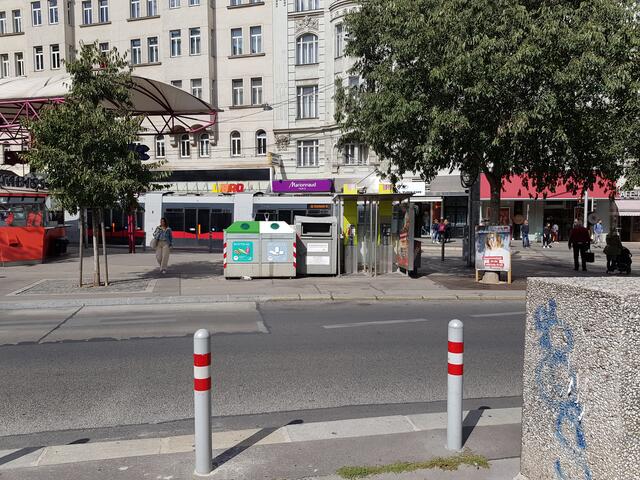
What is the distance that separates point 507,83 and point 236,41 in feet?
83.9

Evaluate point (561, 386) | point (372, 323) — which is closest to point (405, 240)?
point (372, 323)

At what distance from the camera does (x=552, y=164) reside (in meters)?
13.4

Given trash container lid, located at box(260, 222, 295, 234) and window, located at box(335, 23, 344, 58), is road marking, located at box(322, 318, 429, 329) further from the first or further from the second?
window, located at box(335, 23, 344, 58)

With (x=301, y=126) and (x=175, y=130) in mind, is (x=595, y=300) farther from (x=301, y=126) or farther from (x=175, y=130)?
(x=301, y=126)

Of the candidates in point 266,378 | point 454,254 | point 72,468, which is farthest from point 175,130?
point 72,468

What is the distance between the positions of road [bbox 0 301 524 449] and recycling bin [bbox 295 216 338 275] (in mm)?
4785

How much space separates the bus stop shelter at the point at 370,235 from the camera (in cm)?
1557

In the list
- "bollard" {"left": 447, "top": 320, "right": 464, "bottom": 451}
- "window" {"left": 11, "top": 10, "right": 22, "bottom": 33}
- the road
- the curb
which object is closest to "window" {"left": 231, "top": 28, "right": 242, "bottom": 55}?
"window" {"left": 11, "top": 10, "right": 22, "bottom": 33}

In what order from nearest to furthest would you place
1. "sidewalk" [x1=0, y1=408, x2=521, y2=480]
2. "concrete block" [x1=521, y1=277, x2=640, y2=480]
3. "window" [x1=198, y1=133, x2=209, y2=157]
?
"concrete block" [x1=521, y1=277, x2=640, y2=480] → "sidewalk" [x1=0, y1=408, x2=521, y2=480] → "window" [x1=198, y1=133, x2=209, y2=157]

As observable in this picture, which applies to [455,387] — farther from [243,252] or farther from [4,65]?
[4,65]

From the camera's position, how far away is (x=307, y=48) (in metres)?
32.2

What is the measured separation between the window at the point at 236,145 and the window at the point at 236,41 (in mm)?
4878

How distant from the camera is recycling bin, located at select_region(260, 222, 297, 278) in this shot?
48.7ft

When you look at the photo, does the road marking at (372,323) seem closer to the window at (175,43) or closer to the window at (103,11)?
the window at (175,43)
